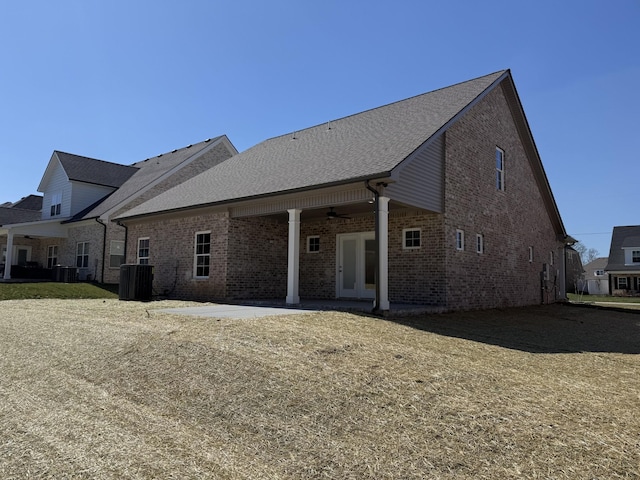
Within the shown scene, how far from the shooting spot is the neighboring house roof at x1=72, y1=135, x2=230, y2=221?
2277 centimetres

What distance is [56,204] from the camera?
86.4 ft

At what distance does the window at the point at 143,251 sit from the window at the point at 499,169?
12597 millimetres

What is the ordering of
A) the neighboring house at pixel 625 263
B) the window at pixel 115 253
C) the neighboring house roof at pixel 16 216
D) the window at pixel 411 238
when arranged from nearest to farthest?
the window at pixel 411 238
the window at pixel 115 253
the neighboring house roof at pixel 16 216
the neighboring house at pixel 625 263

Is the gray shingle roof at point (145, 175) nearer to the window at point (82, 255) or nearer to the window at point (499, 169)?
the window at point (82, 255)

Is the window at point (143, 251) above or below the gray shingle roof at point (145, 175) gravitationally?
below

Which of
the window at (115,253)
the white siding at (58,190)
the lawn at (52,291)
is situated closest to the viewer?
the lawn at (52,291)

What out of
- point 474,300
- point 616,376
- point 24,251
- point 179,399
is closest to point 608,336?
point 474,300

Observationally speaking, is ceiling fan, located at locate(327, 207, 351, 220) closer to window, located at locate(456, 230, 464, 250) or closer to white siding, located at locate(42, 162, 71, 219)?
window, located at locate(456, 230, 464, 250)

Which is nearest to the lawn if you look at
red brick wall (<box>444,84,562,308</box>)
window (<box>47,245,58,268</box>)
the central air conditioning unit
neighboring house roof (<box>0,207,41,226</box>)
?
the central air conditioning unit

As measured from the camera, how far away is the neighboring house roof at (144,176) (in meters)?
22.8

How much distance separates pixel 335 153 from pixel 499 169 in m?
6.19

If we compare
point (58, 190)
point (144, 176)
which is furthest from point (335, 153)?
point (58, 190)

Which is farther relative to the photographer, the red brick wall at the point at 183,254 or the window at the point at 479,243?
the red brick wall at the point at 183,254

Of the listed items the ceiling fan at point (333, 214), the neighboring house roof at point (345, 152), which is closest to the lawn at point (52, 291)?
the neighboring house roof at point (345, 152)
